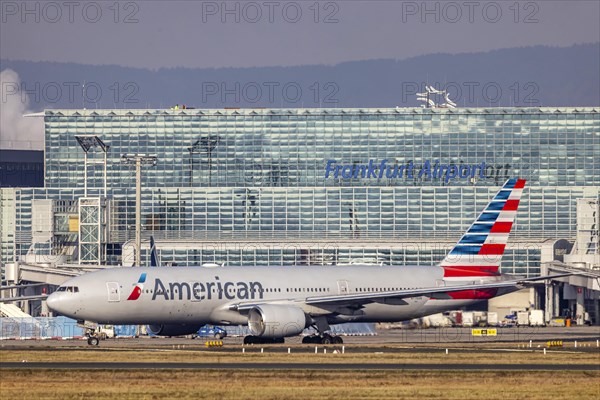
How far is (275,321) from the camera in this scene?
261 feet

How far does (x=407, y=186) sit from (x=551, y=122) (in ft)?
60.9

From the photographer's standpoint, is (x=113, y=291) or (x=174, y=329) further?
(x=174, y=329)

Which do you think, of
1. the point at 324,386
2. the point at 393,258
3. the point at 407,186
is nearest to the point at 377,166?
the point at 407,186

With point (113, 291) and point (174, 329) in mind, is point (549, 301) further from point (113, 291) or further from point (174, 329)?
point (113, 291)

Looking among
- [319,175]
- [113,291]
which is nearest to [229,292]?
[113,291]

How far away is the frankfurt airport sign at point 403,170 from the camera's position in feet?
528

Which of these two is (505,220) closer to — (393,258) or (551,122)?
(393,258)

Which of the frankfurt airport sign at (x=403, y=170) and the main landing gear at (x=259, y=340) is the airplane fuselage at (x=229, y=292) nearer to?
the main landing gear at (x=259, y=340)

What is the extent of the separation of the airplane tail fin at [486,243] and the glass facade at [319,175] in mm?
59712

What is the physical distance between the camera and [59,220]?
152 metres

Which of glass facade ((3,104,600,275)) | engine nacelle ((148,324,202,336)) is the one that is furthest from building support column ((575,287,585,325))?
engine nacelle ((148,324,202,336))

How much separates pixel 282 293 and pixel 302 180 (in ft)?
267

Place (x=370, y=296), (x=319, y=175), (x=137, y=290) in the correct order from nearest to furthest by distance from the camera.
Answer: (x=137, y=290) < (x=370, y=296) < (x=319, y=175)

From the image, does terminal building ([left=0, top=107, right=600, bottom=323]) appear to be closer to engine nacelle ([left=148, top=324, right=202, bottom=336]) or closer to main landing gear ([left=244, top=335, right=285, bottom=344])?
engine nacelle ([left=148, top=324, right=202, bottom=336])
